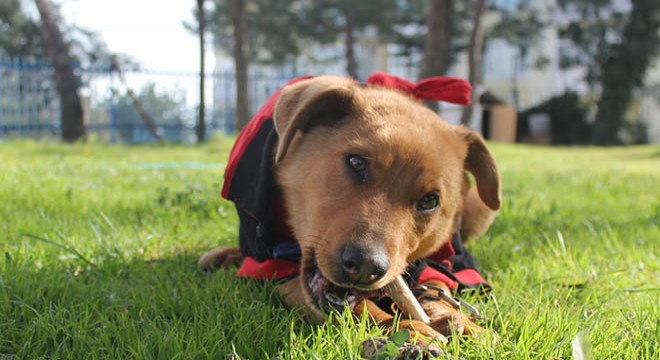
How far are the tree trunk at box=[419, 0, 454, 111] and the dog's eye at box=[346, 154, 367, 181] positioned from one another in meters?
7.17

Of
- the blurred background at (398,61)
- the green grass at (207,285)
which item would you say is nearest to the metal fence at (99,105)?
the blurred background at (398,61)

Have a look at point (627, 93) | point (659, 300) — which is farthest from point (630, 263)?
point (627, 93)

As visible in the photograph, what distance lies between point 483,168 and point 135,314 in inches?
64.4

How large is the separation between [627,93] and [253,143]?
2380 centimetres

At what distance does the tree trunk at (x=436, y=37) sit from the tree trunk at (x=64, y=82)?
7193 mm

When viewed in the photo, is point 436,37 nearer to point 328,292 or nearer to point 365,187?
point 365,187

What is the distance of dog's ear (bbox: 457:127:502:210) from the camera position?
2732 mm

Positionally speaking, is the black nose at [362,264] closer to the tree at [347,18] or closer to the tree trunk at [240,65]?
the tree trunk at [240,65]

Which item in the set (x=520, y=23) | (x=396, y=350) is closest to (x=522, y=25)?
(x=520, y=23)

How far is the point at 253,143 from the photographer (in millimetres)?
2719

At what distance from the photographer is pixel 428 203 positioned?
7.51ft

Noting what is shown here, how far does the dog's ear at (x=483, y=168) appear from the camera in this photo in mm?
2732

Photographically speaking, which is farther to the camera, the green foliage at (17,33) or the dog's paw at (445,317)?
the green foliage at (17,33)

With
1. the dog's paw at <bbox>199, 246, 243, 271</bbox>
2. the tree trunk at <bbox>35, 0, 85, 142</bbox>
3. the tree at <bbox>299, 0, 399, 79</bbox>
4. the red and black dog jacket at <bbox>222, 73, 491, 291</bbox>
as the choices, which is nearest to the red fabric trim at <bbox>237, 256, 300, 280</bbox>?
the red and black dog jacket at <bbox>222, 73, 491, 291</bbox>
